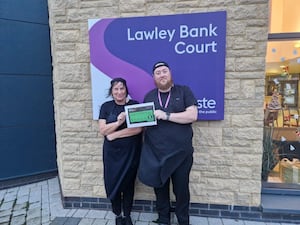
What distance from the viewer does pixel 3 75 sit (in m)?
3.71

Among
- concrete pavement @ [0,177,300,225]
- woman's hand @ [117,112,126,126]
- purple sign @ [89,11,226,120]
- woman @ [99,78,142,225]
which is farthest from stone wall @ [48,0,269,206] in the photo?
woman's hand @ [117,112,126,126]

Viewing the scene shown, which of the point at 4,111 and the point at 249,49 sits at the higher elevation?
the point at 249,49

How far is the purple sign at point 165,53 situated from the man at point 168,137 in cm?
39

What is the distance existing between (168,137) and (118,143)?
0.52 m

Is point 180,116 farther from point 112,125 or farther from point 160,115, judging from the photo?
point 112,125

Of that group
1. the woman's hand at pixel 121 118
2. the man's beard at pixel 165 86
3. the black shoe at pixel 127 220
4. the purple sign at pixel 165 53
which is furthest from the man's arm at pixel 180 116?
the black shoe at pixel 127 220

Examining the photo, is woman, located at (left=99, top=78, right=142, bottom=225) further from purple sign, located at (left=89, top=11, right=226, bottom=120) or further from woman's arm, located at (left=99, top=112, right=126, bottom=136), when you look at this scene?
purple sign, located at (left=89, top=11, right=226, bottom=120)

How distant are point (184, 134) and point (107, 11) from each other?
1627 millimetres

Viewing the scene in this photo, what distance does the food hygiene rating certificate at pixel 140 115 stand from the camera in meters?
2.39

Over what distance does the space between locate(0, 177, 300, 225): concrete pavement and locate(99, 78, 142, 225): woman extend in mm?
480

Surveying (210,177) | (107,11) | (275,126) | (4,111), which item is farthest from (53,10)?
(275,126)

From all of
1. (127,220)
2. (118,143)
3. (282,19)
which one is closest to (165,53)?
(118,143)

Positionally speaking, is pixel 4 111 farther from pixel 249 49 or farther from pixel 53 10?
pixel 249 49

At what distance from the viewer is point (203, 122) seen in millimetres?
2896
